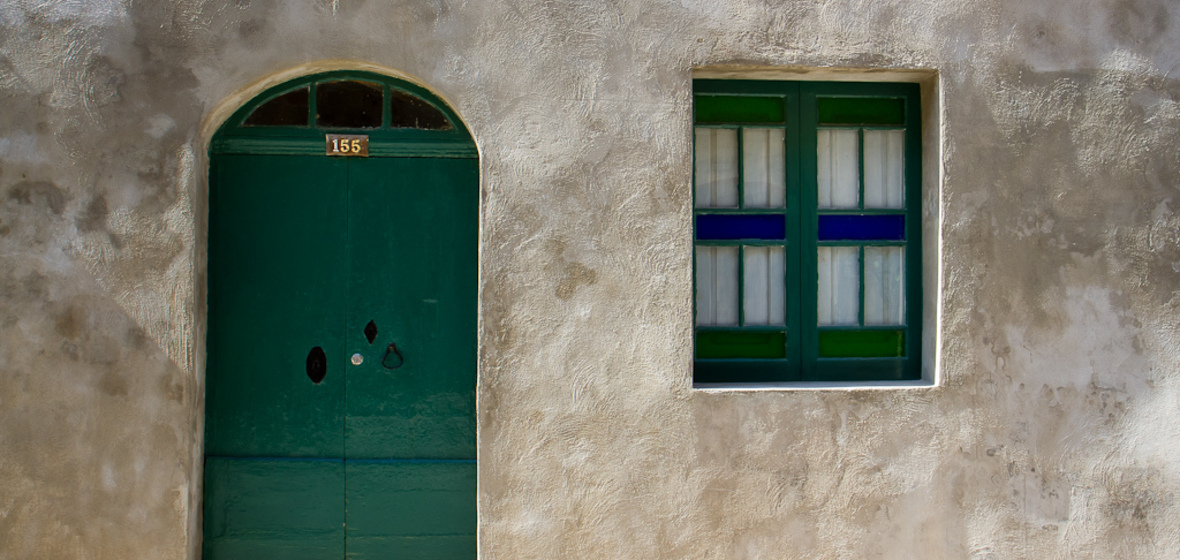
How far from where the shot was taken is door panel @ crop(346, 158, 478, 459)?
164 inches

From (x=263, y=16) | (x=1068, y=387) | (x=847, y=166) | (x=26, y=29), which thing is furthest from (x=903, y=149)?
(x=26, y=29)

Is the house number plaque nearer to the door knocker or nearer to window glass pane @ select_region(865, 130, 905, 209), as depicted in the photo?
the door knocker

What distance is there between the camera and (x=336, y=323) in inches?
164

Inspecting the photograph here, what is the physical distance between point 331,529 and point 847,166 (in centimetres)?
331

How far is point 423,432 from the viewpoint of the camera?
419 cm

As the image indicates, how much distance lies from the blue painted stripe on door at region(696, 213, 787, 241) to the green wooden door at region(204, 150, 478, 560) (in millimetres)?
1229

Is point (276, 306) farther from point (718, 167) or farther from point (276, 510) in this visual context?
point (718, 167)

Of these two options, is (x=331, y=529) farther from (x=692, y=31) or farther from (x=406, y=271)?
(x=692, y=31)

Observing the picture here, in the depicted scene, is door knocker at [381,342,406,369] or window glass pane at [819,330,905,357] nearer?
door knocker at [381,342,406,369]

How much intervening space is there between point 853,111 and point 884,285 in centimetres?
→ 95

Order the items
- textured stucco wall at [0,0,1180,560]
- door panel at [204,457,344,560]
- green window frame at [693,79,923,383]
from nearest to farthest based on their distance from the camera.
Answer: textured stucco wall at [0,0,1180,560]
door panel at [204,457,344,560]
green window frame at [693,79,923,383]

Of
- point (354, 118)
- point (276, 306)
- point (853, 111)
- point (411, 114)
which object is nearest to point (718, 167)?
point (853, 111)

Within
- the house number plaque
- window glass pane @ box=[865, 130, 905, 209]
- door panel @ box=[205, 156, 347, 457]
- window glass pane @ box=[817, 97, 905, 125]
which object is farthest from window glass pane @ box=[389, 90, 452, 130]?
window glass pane @ box=[865, 130, 905, 209]

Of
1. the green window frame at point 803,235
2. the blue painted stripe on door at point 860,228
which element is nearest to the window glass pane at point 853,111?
the green window frame at point 803,235
